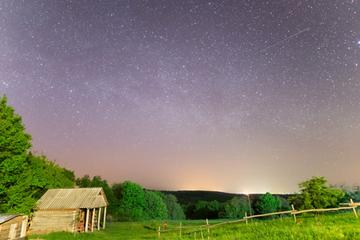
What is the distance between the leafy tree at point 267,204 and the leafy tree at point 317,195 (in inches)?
2049

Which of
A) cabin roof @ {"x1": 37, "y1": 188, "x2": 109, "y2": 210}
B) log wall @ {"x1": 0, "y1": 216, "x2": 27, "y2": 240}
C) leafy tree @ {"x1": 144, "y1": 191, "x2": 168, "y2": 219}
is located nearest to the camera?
log wall @ {"x1": 0, "y1": 216, "x2": 27, "y2": 240}

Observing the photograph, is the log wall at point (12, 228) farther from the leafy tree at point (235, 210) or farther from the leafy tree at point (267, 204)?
the leafy tree at point (235, 210)

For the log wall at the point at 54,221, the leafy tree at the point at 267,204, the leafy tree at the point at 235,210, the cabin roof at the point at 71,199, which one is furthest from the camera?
the leafy tree at the point at 235,210

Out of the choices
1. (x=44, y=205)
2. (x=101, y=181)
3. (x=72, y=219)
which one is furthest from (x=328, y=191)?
(x=101, y=181)

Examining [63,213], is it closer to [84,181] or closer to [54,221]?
[54,221]

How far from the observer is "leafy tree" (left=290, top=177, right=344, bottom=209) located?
43.2 meters

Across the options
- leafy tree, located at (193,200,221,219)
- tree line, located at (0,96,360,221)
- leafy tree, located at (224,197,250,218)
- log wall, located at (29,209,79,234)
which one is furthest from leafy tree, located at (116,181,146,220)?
log wall, located at (29,209,79,234)

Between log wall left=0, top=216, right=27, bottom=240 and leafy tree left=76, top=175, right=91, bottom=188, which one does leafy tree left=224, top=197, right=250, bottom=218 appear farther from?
log wall left=0, top=216, right=27, bottom=240

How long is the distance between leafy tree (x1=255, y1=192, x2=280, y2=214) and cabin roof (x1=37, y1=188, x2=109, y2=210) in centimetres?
6461

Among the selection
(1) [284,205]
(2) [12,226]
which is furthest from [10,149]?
(1) [284,205]

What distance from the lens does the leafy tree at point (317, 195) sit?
1703 inches

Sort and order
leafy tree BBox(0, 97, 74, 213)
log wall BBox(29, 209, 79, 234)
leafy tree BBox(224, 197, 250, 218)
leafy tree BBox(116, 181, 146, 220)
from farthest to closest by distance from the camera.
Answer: leafy tree BBox(224, 197, 250, 218), leafy tree BBox(116, 181, 146, 220), log wall BBox(29, 209, 79, 234), leafy tree BBox(0, 97, 74, 213)

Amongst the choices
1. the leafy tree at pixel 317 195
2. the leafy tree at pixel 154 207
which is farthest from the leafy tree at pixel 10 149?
the leafy tree at pixel 154 207

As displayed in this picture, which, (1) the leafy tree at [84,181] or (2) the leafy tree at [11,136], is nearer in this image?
(2) the leafy tree at [11,136]
